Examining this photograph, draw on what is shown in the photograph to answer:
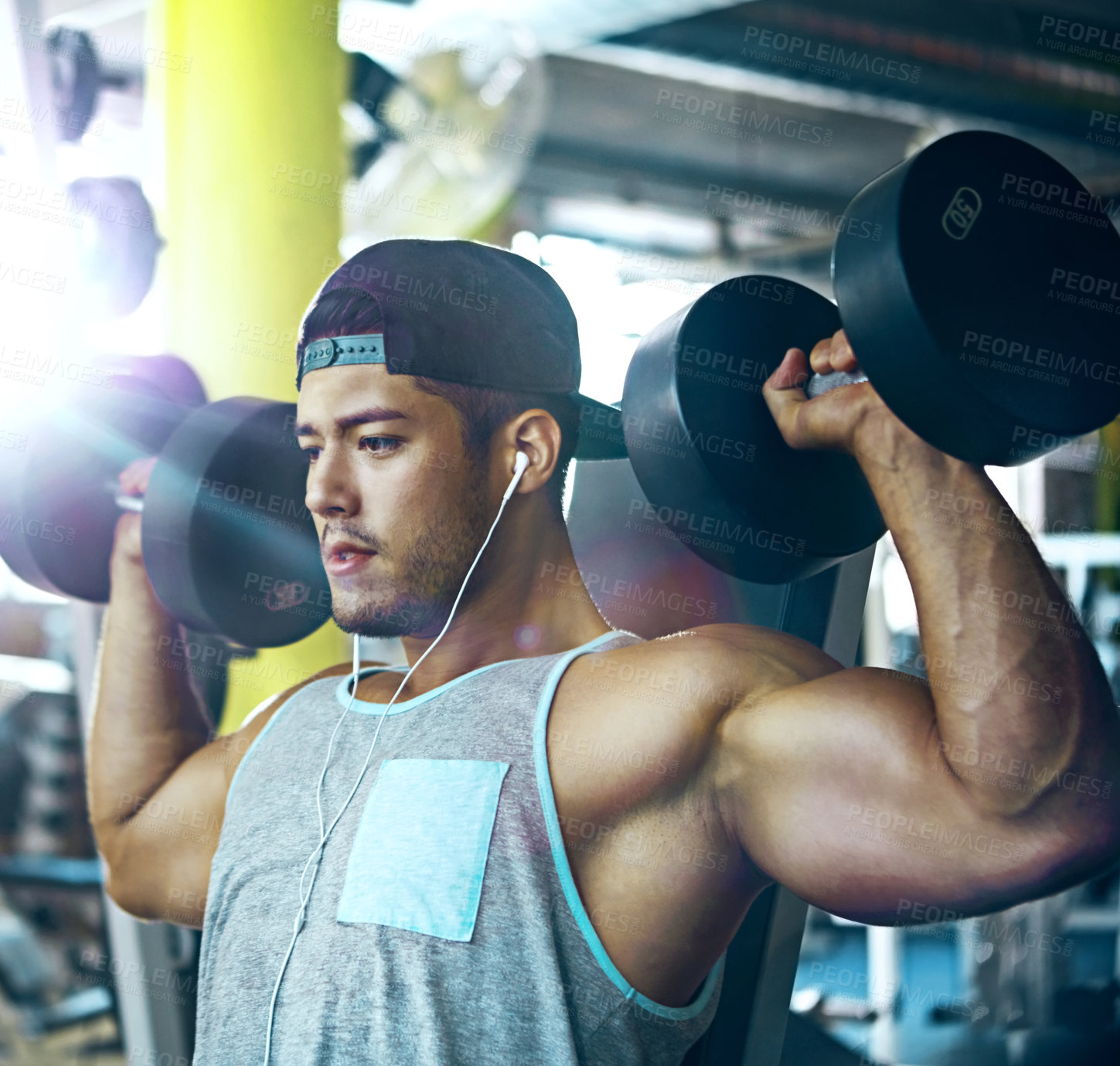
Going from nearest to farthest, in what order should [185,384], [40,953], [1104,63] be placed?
[185,384] → [40,953] → [1104,63]

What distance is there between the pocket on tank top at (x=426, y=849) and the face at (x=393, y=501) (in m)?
0.18

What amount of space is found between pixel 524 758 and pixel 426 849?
0.12 meters

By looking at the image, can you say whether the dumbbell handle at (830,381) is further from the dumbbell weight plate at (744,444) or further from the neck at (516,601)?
the neck at (516,601)

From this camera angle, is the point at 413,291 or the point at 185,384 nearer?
the point at 413,291

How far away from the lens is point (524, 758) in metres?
0.97

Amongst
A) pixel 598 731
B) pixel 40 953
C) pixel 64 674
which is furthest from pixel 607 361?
pixel 64 674

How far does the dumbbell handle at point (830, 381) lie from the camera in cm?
83

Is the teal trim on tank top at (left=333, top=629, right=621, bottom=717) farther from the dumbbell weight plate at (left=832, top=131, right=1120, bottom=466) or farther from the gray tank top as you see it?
the dumbbell weight plate at (left=832, top=131, right=1120, bottom=466)

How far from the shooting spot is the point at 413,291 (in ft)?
3.64

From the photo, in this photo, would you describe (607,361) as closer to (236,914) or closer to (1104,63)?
(236,914)

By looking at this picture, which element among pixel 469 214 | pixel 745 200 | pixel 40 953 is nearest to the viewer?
pixel 469 214

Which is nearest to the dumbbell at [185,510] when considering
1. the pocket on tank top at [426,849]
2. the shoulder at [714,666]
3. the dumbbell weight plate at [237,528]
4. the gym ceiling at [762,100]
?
A: the dumbbell weight plate at [237,528]

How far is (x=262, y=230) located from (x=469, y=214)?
0.45 m

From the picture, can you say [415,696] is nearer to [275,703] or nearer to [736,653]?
[275,703]
